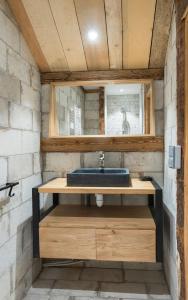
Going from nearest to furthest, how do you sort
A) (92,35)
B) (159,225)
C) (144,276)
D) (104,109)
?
(159,225)
(92,35)
(144,276)
(104,109)

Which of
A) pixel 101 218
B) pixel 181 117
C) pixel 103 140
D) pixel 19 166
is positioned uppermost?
pixel 181 117

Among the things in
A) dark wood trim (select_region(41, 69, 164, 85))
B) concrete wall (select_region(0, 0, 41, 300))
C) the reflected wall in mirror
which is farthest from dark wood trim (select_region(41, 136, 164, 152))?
dark wood trim (select_region(41, 69, 164, 85))

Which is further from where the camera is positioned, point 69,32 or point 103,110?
point 103,110

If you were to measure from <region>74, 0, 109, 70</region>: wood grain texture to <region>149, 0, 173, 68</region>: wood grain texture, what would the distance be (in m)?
0.42

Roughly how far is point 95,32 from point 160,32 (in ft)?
1.78

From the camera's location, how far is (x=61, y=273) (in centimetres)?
240

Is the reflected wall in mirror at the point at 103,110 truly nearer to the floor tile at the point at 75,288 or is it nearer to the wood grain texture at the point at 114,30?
the wood grain texture at the point at 114,30

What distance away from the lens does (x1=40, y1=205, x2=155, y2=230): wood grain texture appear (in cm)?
193

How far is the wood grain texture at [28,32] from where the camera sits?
6.04ft

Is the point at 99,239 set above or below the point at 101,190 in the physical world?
below

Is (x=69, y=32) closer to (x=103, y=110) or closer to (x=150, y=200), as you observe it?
(x=103, y=110)

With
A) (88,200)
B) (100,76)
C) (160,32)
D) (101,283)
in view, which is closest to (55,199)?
(88,200)

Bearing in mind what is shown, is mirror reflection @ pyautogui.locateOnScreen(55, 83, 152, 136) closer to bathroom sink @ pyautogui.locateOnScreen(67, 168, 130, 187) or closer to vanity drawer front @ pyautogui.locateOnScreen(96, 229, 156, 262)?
bathroom sink @ pyautogui.locateOnScreen(67, 168, 130, 187)

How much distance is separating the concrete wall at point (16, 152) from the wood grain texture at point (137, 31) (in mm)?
877
